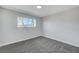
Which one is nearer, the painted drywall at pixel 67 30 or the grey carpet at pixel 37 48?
the grey carpet at pixel 37 48

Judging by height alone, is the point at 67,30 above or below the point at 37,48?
above

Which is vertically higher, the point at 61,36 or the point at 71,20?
the point at 71,20

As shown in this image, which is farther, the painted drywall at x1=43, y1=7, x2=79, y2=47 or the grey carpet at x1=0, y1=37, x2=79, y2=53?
the painted drywall at x1=43, y1=7, x2=79, y2=47

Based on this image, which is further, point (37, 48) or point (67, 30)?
point (67, 30)
